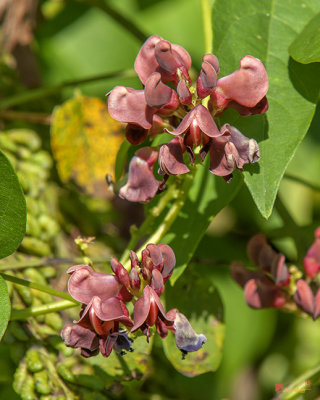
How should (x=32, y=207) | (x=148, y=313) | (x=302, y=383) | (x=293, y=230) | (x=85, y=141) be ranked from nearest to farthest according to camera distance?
(x=148, y=313) → (x=302, y=383) → (x=293, y=230) → (x=32, y=207) → (x=85, y=141)

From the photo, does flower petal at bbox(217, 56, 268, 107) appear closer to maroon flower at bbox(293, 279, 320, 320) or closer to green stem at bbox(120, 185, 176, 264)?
green stem at bbox(120, 185, 176, 264)

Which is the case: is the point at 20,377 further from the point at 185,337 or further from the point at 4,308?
the point at 185,337

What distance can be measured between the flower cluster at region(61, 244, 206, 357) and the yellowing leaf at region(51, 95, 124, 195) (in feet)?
2.37

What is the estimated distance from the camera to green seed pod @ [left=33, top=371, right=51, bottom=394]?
4.03 feet

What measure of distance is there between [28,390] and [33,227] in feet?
1.39

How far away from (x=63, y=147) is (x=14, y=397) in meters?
0.67

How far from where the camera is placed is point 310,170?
2441mm

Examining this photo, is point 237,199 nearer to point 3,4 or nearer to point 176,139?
point 3,4

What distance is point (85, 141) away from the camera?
178 cm

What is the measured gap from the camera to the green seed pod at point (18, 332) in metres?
1.27

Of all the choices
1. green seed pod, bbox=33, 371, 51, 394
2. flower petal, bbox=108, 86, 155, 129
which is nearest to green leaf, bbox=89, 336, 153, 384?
green seed pod, bbox=33, 371, 51, 394

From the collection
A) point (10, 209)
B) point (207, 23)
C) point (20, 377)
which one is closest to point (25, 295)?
point (20, 377)

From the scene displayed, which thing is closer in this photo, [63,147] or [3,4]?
[63,147]

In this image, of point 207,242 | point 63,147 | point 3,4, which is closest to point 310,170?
point 207,242
